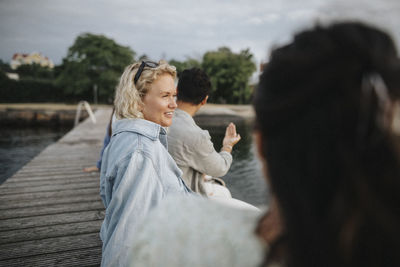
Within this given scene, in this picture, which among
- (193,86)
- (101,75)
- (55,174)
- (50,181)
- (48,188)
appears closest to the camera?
(193,86)

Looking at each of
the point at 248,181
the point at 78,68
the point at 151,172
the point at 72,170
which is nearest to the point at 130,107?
the point at 151,172

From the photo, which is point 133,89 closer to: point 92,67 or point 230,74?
point 230,74

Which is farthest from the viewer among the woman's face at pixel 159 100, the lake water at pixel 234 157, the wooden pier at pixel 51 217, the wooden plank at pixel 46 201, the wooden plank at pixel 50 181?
the lake water at pixel 234 157

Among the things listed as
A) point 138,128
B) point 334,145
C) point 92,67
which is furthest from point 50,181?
point 92,67

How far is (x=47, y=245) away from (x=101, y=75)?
31.7 m

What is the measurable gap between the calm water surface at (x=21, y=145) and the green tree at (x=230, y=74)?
1832 centimetres

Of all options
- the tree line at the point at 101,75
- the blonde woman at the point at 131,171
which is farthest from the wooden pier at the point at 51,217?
the tree line at the point at 101,75

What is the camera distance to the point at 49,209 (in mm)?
3348

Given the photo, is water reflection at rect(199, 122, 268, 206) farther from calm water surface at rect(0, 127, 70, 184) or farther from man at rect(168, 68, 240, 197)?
calm water surface at rect(0, 127, 70, 184)

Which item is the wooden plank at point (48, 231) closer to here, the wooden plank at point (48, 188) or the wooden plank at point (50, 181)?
the wooden plank at point (48, 188)

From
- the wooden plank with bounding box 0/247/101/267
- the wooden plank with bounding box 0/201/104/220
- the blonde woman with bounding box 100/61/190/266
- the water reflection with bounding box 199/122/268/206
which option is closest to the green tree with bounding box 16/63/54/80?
the water reflection with bounding box 199/122/268/206

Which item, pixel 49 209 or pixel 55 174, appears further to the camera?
pixel 55 174

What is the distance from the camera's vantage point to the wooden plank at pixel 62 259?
2.29 m

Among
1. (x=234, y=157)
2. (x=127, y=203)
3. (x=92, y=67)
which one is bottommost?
(x=234, y=157)
